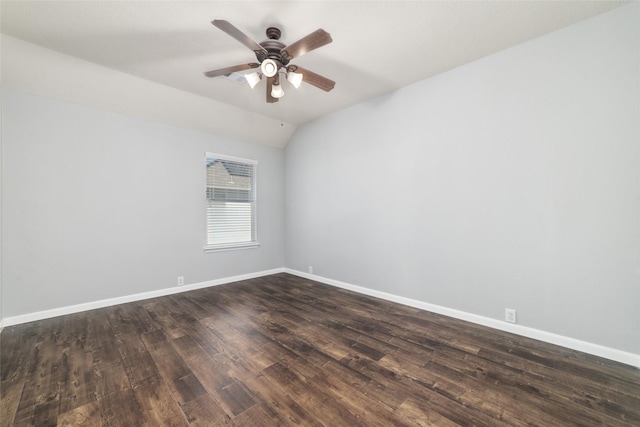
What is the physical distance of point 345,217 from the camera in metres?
4.16

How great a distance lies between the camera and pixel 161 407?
5.24 feet

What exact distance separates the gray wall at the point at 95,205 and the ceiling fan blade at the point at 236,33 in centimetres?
255

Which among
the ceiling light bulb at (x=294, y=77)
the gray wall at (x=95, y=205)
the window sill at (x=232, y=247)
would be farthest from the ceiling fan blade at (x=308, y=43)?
the window sill at (x=232, y=247)

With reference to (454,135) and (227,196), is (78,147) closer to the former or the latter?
(227,196)

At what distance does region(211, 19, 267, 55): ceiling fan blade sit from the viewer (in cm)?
172

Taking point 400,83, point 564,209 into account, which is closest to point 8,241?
point 400,83

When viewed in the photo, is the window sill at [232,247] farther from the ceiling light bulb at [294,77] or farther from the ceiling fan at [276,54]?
the ceiling light bulb at [294,77]

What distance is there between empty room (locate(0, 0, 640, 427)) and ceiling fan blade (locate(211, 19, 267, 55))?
19mm

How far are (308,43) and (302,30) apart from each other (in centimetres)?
48

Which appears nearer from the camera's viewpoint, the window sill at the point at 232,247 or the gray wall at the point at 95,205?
the gray wall at the point at 95,205

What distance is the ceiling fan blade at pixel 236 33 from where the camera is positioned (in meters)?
1.72

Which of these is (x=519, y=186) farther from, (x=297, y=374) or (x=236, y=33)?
(x=236, y=33)

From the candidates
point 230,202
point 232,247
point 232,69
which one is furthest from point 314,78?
point 232,247

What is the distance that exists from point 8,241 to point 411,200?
15.5 ft
